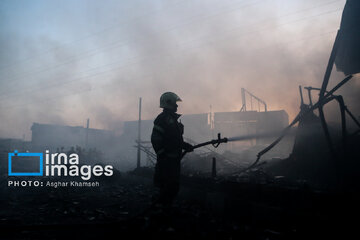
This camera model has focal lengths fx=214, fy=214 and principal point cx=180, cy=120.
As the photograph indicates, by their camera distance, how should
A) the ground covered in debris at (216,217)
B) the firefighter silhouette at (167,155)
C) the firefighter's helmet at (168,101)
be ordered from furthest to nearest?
the firefighter's helmet at (168,101) → the firefighter silhouette at (167,155) → the ground covered in debris at (216,217)

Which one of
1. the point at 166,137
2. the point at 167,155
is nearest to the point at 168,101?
the point at 166,137

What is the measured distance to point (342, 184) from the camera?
17.6 ft

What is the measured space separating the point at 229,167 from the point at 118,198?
22.1 ft

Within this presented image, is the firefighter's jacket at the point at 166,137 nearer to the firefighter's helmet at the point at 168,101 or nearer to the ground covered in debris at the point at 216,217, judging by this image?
the firefighter's helmet at the point at 168,101

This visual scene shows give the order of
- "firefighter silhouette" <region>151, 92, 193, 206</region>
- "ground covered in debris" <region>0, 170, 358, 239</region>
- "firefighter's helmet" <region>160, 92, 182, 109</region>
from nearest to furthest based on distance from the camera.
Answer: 1. "ground covered in debris" <region>0, 170, 358, 239</region>
2. "firefighter silhouette" <region>151, 92, 193, 206</region>
3. "firefighter's helmet" <region>160, 92, 182, 109</region>

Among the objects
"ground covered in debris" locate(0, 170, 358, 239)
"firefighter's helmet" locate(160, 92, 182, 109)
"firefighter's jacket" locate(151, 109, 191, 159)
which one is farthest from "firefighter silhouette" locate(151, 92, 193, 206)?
"ground covered in debris" locate(0, 170, 358, 239)

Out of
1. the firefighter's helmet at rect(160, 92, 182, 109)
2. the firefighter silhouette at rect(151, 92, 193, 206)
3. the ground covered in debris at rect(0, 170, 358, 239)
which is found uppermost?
the firefighter's helmet at rect(160, 92, 182, 109)

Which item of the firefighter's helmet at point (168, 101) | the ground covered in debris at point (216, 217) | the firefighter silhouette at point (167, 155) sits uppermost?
the firefighter's helmet at point (168, 101)

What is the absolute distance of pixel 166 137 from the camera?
4145 millimetres

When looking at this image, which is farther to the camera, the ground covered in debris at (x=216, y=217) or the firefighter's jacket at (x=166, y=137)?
the firefighter's jacket at (x=166, y=137)

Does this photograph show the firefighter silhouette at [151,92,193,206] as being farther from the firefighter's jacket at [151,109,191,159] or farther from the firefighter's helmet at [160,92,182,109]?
the firefighter's helmet at [160,92,182,109]

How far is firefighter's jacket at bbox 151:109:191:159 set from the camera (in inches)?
161

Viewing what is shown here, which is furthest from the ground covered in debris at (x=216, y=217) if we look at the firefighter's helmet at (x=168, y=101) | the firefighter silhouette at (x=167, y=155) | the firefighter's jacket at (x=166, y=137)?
the firefighter's helmet at (x=168, y=101)

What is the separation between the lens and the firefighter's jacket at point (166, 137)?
4.08 meters
